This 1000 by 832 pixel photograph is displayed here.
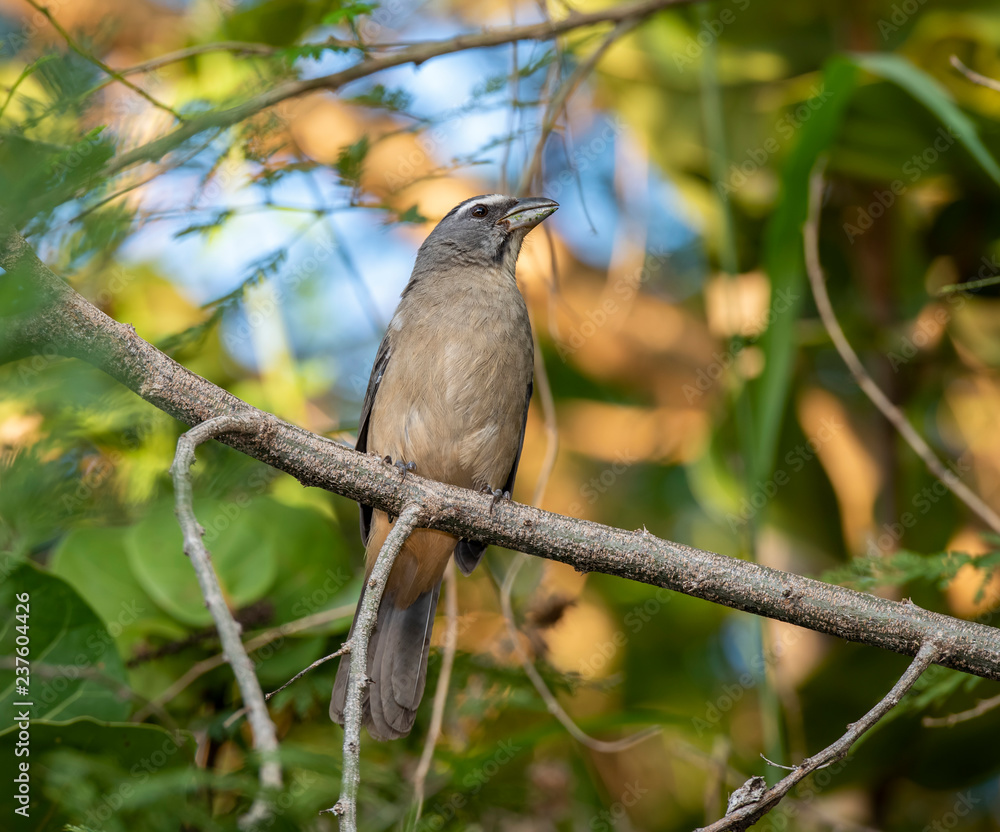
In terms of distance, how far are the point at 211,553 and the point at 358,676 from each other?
190cm

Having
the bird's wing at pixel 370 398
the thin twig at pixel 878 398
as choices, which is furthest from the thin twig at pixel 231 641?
the thin twig at pixel 878 398

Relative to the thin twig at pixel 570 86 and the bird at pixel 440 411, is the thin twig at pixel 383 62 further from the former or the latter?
the bird at pixel 440 411

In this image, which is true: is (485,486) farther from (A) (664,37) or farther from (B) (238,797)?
(A) (664,37)

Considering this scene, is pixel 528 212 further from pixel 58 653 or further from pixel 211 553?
pixel 58 653

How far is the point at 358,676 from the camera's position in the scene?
1751mm

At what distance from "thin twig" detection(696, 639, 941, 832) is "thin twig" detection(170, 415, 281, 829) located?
34.1 inches

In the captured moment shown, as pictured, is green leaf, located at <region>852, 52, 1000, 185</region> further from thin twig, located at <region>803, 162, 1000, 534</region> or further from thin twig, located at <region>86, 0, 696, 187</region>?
thin twig, located at <region>86, 0, 696, 187</region>

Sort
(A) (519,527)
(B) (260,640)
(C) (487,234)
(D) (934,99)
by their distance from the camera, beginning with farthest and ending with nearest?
(C) (487,234) < (B) (260,640) < (D) (934,99) < (A) (519,527)

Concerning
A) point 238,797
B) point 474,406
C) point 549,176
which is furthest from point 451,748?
point 549,176

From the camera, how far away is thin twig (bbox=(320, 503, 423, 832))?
1.52 meters

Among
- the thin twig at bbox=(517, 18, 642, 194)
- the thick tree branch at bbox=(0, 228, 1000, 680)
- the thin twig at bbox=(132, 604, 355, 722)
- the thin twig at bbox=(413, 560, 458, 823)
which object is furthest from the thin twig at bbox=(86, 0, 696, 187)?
the thin twig at bbox=(413, 560, 458, 823)

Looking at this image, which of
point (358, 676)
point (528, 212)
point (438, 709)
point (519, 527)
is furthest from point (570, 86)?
point (358, 676)

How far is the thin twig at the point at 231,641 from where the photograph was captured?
1.30 m

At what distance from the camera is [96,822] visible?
2.02 m
